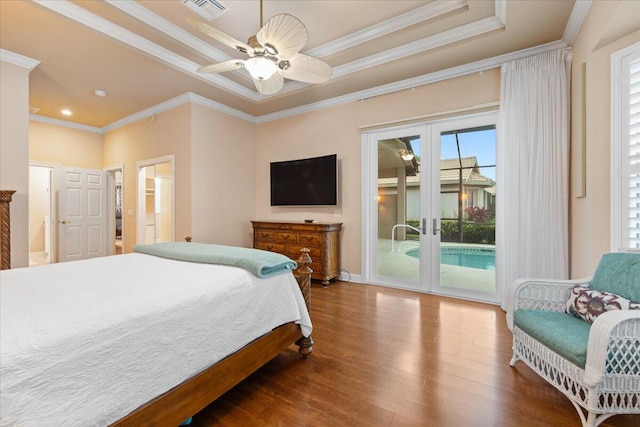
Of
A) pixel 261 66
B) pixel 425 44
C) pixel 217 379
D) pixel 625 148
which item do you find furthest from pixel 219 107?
pixel 625 148

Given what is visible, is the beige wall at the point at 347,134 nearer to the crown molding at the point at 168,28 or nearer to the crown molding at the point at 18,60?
the crown molding at the point at 168,28

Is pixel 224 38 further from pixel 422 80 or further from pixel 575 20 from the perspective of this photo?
pixel 575 20

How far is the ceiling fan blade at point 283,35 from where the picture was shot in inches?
76.9

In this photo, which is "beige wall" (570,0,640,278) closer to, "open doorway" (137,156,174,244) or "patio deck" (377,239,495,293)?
"patio deck" (377,239,495,293)

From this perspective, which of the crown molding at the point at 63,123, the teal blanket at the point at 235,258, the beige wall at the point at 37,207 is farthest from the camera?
the beige wall at the point at 37,207

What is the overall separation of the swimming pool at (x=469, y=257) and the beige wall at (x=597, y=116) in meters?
0.90

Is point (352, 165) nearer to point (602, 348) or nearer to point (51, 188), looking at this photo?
point (602, 348)

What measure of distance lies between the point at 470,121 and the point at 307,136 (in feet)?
7.90

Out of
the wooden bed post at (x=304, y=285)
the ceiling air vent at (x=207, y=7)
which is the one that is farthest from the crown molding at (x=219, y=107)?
the wooden bed post at (x=304, y=285)

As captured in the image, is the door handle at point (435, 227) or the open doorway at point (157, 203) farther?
the open doorway at point (157, 203)

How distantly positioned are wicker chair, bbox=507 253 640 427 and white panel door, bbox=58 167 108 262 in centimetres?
698

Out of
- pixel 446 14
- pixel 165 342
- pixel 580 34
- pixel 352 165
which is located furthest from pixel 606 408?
pixel 352 165

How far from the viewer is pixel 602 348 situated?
1322mm

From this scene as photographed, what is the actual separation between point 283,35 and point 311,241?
2.72 meters
